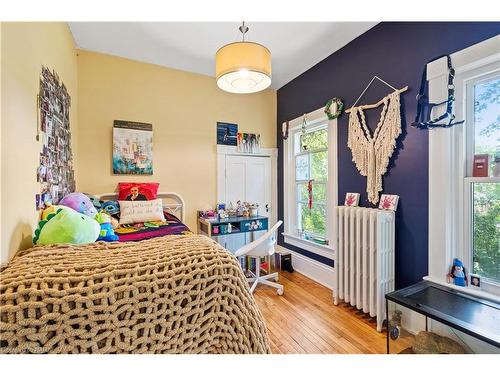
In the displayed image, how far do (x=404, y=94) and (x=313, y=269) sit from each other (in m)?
2.10

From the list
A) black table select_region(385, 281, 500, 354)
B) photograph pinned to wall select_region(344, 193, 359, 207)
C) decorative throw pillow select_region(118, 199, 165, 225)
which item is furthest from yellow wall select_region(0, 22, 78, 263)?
photograph pinned to wall select_region(344, 193, 359, 207)

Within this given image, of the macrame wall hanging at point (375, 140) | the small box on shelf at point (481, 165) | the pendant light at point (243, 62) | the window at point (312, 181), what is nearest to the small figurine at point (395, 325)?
the macrame wall hanging at point (375, 140)

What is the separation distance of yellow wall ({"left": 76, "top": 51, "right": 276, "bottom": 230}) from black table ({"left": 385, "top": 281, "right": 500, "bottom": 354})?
238 centimetres

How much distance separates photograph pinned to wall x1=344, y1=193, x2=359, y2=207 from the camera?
2234 mm

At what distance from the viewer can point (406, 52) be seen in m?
1.86

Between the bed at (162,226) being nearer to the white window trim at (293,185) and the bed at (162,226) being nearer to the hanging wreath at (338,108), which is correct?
the white window trim at (293,185)

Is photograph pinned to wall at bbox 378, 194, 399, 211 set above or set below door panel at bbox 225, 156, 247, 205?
below

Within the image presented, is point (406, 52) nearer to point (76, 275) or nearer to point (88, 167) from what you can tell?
point (76, 275)

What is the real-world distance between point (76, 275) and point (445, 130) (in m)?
2.19

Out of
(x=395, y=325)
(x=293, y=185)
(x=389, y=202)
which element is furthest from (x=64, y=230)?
(x=293, y=185)

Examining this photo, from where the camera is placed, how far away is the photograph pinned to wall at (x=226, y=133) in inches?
126

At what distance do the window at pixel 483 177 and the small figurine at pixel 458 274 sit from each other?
0.26ft

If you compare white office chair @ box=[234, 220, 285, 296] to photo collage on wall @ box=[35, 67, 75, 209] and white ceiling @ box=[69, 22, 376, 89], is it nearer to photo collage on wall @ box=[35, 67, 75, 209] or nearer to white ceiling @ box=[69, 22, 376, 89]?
photo collage on wall @ box=[35, 67, 75, 209]

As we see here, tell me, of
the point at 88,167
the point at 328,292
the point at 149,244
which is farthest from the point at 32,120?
the point at 328,292
